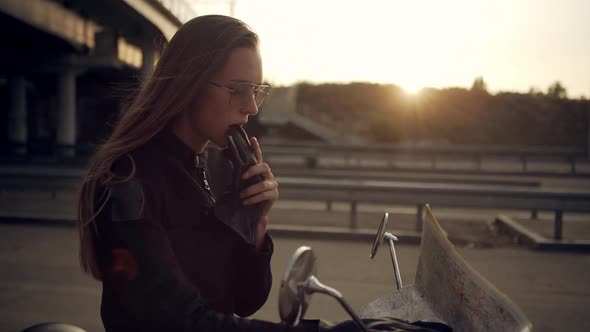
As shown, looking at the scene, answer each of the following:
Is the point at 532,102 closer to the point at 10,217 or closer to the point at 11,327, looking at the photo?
the point at 10,217

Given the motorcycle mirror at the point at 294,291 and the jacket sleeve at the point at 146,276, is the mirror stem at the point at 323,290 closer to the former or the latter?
the motorcycle mirror at the point at 294,291

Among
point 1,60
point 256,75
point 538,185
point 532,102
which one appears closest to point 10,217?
point 256,75

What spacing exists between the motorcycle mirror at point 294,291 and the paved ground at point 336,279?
12.5ft

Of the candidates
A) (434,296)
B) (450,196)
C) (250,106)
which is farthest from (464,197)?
(250,106)

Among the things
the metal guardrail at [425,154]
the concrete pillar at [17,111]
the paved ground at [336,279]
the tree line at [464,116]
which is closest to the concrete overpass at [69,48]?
the concrete pillar at [17,111]

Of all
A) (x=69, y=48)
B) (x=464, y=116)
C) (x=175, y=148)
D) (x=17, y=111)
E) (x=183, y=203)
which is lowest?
(x=183, y=203)

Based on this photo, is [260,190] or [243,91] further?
[243,91]

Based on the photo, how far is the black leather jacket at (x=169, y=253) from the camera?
1591mm

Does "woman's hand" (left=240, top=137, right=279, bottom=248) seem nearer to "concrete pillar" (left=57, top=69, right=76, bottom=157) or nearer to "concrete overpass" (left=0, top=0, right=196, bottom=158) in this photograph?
"concrete overpass" (left=0, top=0, right=196, bottom=158)

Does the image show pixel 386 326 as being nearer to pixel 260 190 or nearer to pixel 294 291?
pixel 294 291

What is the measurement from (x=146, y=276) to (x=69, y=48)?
99.8 feet

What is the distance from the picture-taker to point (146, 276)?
160cm

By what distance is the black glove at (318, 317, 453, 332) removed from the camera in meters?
1.49

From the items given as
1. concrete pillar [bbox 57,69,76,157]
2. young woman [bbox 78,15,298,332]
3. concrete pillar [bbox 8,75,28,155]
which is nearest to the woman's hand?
young woman [bbox 78,15,298,332]
